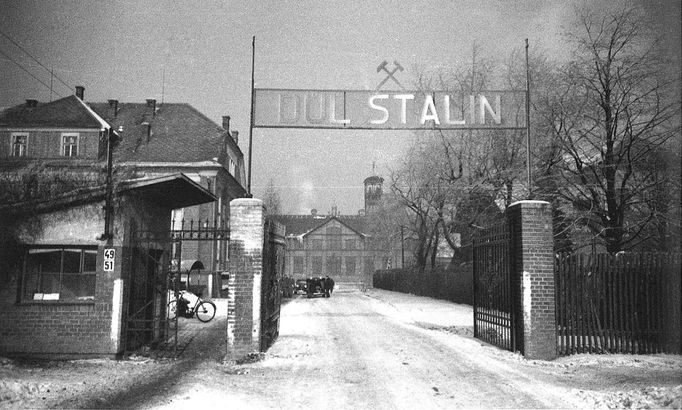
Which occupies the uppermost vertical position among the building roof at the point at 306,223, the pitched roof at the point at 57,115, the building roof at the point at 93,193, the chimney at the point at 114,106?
the chimney at the point at 114,106

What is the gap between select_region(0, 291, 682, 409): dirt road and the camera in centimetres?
762

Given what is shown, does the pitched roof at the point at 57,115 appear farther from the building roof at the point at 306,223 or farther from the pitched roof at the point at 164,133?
the building roof at the point at 306,223

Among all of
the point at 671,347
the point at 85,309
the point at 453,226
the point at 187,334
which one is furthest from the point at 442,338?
the point at 453,226

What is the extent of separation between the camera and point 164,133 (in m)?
39.2

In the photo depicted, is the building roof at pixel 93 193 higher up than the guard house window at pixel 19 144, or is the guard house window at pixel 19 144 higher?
the guard house window at pixel 19 144

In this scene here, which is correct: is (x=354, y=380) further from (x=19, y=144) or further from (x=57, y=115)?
(x=57, y=115)

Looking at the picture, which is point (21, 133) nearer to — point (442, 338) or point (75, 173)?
point (75, 173)

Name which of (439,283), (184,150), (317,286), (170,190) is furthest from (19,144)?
(439,283)

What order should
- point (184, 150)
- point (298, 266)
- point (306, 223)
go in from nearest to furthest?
1. point (184, 150)
2. point (298, 266)
3. point (306, 223)

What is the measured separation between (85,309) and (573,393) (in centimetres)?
880

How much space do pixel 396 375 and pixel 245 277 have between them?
3.48 meters

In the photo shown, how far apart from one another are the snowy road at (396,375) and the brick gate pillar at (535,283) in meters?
1.05

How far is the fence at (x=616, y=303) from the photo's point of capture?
11.2 meters

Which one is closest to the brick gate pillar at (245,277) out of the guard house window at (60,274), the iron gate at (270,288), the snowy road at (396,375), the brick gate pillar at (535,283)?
the iron gate at (270,288)
